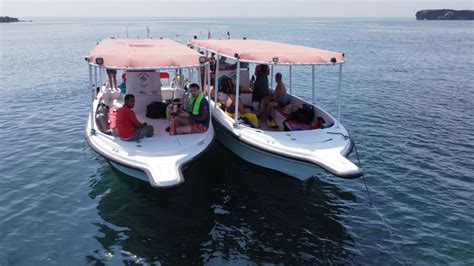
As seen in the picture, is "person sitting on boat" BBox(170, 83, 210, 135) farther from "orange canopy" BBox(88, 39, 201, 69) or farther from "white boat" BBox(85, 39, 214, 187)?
"orange canopy" BBox(88, 39, 201, 69)

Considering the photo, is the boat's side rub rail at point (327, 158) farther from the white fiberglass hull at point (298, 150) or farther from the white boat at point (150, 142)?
the white boat at point (150, 142)

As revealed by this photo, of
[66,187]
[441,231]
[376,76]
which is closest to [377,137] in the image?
[441,231]

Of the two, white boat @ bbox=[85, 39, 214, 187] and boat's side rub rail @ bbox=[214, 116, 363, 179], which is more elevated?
white boat @ bbox=[85, 39, 214, 187]

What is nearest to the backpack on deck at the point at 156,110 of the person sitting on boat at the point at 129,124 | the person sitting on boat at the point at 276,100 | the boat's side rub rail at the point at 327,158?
the person sitting on boat at the point at 129,124

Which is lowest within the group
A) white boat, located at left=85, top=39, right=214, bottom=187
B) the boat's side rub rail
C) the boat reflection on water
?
the boat reflection on water

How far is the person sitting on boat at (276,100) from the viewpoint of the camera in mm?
13484

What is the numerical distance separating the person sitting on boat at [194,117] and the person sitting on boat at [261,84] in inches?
143

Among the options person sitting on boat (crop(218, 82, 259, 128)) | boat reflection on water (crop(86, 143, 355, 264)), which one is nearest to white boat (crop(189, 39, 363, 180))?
person sitting on boat (crop(218, 82, 259, 128))

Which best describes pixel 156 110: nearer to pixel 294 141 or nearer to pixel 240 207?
pixel 240 207

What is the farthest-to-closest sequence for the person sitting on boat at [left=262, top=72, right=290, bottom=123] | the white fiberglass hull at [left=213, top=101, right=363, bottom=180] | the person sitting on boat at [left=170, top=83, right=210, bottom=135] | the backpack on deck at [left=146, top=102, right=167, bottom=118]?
the person sitting on boat at [left=262, top=72, right=290, bottom=123] → the backpack on deck at [left=146, top=102, right=167, bottom=118] → the person sitting on boat at [left=170, top=83, right=210, bottom=135] → the white fiberglass hull at [left=213, top=101, right=363, bottom=180]

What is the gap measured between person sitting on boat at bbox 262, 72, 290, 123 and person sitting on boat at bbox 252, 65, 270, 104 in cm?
58

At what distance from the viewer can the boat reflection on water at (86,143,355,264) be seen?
8680 mm

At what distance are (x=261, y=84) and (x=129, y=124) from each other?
18.9 feet

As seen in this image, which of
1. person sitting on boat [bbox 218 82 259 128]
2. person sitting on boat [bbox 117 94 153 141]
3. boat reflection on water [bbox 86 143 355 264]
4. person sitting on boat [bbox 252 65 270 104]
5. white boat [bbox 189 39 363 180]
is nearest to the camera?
boat reflection on water [bbox 86 143 355 264]
